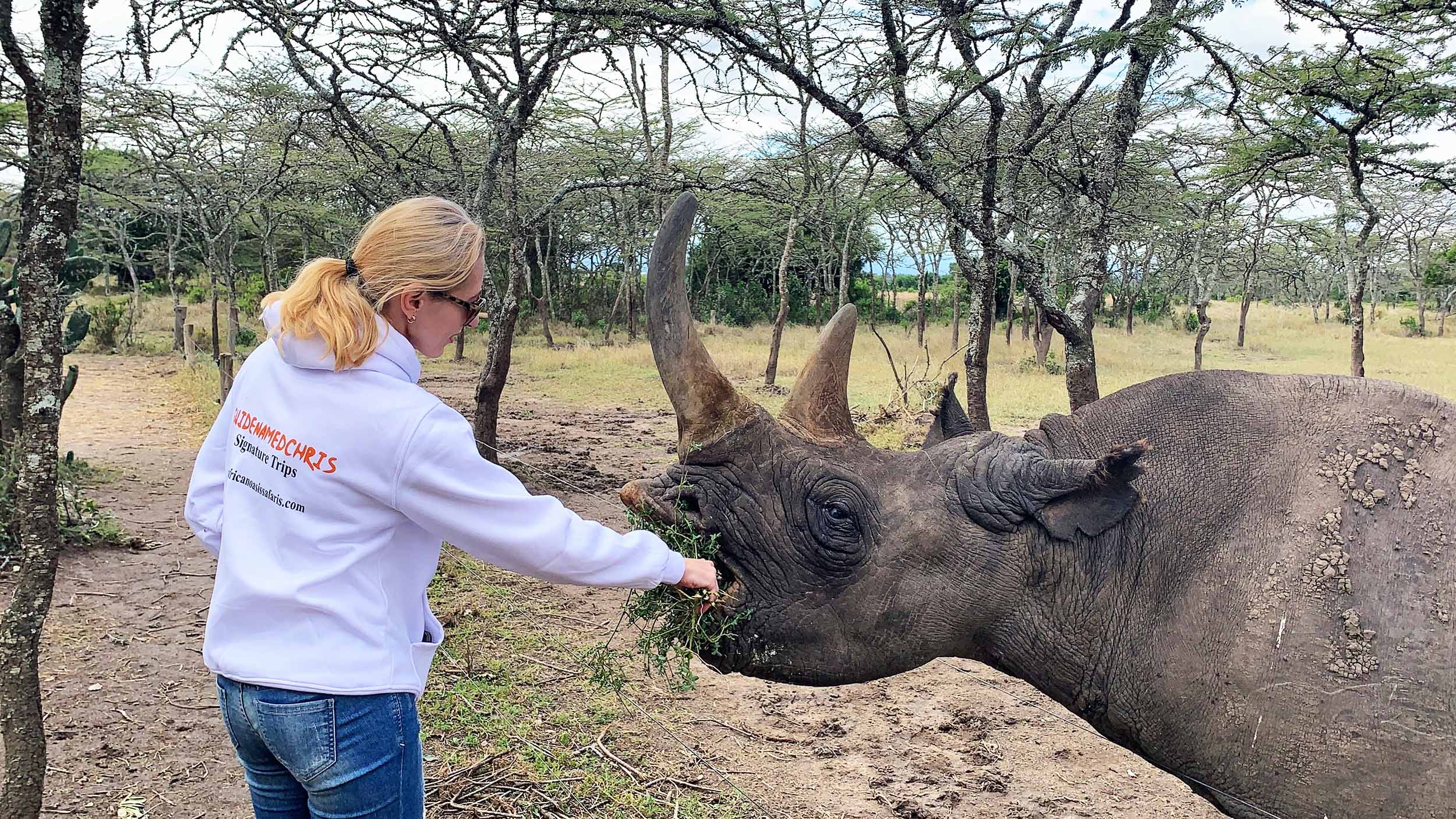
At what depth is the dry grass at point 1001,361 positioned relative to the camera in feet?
56.0

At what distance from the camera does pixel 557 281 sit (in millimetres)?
37531

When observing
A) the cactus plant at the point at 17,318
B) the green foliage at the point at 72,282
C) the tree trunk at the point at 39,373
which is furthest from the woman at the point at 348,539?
the green foliage at the point at 72,282

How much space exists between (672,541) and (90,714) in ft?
11.9

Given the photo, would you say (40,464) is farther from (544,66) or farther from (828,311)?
(828,311)

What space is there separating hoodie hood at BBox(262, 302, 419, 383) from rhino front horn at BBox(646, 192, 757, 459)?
764mm

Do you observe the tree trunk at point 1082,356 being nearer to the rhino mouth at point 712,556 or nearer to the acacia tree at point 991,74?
the acacia tree at point 991,74

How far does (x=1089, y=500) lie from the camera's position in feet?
8.55

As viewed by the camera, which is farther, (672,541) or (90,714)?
(90,714)

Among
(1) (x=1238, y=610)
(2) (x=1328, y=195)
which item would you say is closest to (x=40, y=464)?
(1) (x=1238, y=610)

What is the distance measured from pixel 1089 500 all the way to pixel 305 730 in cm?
206

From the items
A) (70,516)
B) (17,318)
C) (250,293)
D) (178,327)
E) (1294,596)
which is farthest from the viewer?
(250,293)

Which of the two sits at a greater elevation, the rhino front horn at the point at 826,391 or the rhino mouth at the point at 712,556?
the rhino front horn at the point at 826,391

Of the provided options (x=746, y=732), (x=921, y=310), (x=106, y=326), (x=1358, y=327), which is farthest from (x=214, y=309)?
(x=1358, y=327)

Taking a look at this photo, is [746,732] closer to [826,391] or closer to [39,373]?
[826,391]
